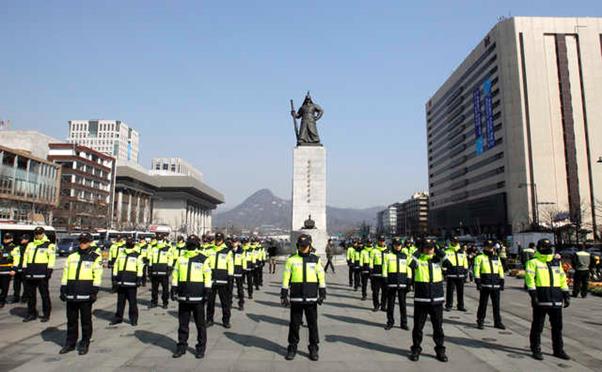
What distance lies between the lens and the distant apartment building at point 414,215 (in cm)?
15426

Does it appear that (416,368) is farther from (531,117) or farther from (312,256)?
(531,117)

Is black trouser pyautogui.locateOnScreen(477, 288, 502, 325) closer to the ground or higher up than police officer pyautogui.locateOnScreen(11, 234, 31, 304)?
closer to the ground

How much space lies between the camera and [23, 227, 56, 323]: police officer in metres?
10.4

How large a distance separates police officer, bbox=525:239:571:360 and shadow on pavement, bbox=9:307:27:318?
486 inches

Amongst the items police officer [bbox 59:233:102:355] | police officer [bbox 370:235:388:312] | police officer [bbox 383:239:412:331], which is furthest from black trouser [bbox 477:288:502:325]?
police officer [bbox 59:233:102:355]

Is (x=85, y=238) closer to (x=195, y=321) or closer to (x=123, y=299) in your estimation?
(x=123, y=299)

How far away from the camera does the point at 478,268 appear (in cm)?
1052

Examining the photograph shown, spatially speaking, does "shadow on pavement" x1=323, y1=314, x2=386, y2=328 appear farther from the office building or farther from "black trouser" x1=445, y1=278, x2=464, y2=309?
the office building

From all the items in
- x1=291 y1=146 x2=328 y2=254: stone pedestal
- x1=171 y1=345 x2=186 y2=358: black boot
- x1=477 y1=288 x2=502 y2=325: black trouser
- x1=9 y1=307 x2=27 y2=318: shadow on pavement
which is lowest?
x1=9 y1=307 x2=27 y2=318: shadow on pavement

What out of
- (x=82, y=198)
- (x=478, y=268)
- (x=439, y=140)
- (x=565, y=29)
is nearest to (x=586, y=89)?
(x=565, y=29)

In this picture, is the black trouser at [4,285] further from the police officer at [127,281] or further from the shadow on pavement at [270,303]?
the shadow on pavement at [270,303]

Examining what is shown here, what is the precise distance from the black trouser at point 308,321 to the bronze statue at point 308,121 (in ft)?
90.6

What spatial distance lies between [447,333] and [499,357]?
2014mm

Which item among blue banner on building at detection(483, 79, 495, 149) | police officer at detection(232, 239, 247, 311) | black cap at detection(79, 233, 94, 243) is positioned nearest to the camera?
black cap at detection(79, 233, 94, 243)
